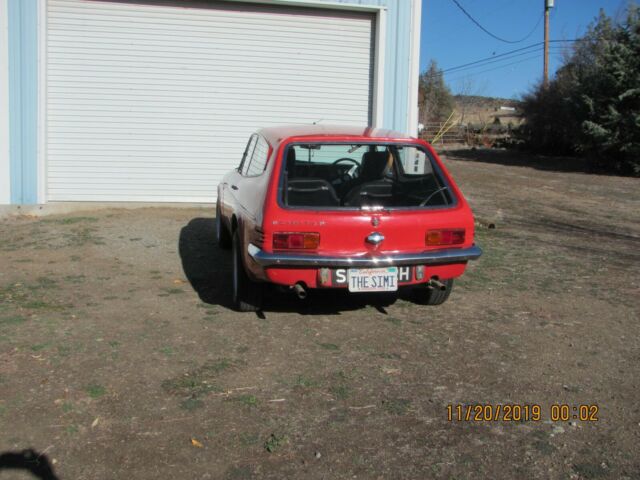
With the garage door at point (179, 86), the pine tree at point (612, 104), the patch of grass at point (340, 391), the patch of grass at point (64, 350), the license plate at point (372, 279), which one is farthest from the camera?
the pine tree at point (612, 104)

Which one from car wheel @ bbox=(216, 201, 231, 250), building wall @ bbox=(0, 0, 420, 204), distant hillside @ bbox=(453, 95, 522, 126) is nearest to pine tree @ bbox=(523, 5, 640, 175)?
building wall @ bbox=(0, 0, 420, 204)

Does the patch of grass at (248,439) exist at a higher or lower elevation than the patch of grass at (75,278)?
lower

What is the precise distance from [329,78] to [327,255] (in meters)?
6.96

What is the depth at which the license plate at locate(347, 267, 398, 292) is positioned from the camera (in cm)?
500

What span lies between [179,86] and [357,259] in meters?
6.99

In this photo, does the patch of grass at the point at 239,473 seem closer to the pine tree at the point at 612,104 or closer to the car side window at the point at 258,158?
the car side window at the point at 258,158

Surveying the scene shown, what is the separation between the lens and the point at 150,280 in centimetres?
679

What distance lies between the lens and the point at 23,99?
33.6 feet

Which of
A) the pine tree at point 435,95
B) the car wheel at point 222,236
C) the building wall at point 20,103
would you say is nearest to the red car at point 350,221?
the car wheel at point 222,236

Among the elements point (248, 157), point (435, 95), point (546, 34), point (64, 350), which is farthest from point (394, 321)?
point (435, 95)

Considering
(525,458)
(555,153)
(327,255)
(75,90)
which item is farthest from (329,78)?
(555,153)

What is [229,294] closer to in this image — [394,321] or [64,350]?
[394,321]

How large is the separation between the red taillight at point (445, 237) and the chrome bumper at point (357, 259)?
0.22 feet
